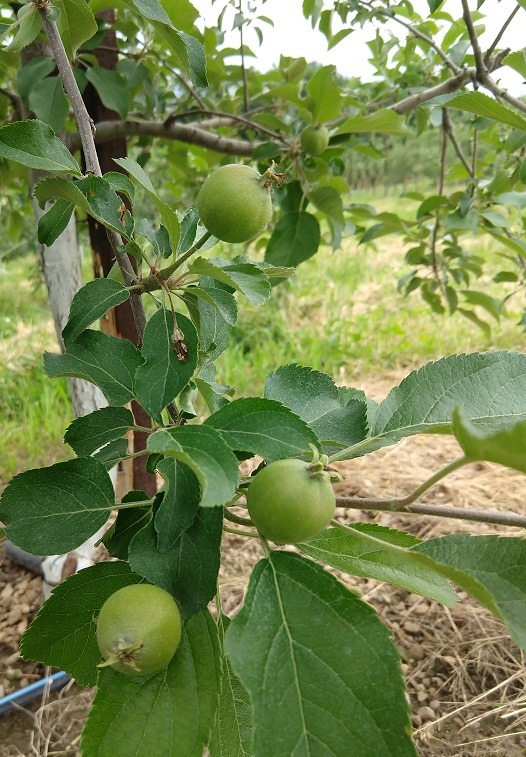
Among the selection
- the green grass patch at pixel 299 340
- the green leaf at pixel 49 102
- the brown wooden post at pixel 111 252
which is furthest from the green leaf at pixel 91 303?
the green grass patch at pixel 299 340

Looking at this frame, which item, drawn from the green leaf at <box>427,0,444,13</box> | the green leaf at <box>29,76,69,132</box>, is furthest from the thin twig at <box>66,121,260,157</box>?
the green leaf at <box>427,0,444,13</box>

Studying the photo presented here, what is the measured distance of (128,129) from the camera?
161 cm

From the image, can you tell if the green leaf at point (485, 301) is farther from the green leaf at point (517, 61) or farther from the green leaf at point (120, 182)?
the green leaf at point (120, 182)

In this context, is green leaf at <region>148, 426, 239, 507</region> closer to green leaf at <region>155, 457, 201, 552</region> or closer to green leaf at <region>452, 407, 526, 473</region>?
green leaf at <region>155, 457, 201, 552</region>

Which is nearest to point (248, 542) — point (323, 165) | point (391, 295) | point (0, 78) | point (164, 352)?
point (323, 165)

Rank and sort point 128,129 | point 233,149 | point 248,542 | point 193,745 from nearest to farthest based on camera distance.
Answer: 1. point 193,745
2. point 128,129
3. point 233,149
4. point 248,542

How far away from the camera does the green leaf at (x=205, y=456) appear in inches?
19.4

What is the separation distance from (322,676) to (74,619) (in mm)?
320

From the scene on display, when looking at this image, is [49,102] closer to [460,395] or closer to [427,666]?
[460,395]

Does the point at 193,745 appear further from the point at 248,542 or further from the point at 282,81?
the point at 282,81

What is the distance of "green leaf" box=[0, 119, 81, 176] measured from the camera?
66cm

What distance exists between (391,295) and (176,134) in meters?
3.52

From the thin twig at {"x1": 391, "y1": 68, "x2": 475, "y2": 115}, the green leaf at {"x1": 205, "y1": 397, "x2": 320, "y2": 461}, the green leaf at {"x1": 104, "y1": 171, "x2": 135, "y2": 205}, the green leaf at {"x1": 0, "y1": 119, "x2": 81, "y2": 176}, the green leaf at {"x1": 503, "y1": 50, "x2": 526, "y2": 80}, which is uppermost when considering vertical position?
the thin twig at {"x1": 391, "y1": 68, "x2": 475, "y2": 115}

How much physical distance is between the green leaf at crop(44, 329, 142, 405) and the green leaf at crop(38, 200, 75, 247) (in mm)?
138
